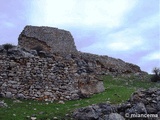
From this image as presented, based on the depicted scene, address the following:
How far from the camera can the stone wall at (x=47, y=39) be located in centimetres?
2961

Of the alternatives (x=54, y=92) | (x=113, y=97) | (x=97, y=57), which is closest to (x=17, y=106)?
(x=54, y=92)

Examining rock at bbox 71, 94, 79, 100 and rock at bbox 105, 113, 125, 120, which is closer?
rock at bbox 105, 113, 125, 120

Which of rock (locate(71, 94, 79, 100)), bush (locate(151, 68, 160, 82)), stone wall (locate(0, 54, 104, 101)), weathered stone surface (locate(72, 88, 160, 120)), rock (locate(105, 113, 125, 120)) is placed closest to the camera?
rock (locate(105, 113, 125, 120))

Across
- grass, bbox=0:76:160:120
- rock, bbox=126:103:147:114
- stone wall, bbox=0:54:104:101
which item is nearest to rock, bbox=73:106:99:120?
grass, bbox=0:76:160:120

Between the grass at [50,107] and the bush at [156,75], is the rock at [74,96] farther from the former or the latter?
the bush at [156,75]

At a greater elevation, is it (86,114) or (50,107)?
(50,107)

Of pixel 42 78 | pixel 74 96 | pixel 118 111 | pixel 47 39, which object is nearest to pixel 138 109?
pixel 118 111

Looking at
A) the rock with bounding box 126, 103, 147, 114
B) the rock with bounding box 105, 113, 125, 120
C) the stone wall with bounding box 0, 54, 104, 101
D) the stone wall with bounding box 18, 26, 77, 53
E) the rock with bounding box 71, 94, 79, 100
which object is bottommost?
the rock with bounding box 105, 113, 125, 120

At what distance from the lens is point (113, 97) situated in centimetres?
1609

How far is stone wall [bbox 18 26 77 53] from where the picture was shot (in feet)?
97.1

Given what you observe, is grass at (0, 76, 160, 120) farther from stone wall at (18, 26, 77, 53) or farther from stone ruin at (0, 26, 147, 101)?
stone wall at (18, 26, 77, 53)

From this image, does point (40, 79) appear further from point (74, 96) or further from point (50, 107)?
point (50, 107)

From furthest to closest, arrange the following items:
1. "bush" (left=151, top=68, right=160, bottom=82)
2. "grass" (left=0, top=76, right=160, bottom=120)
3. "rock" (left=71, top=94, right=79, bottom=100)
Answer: "bush" (left=151, top=68, right=160, bottom=82), "rock" (left=71, top=94, right=79, bottom=100), "grass" (left=0, top=76, right=160, bottom=120)

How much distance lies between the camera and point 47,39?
30188mm
